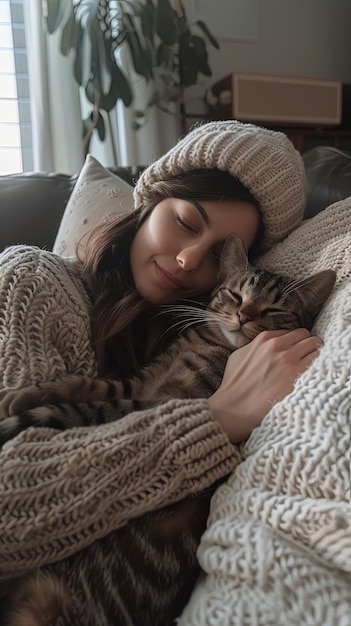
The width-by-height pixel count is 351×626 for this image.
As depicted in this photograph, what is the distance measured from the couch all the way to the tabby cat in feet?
1.92

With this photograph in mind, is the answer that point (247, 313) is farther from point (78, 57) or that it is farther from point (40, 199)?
point (78, 57)

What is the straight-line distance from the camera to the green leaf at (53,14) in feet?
7.53

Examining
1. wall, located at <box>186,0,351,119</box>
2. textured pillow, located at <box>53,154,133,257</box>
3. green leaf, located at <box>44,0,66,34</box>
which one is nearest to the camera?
textured pillow, located at <box>53,154,133,257</box>

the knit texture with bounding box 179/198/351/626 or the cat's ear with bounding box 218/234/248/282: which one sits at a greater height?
the cat's ear with bounding box 218/234/248/282

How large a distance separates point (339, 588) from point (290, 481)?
12 centimetres

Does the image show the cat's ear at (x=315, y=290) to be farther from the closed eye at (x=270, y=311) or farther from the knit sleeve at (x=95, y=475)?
the knit sleeve at (x=95, y=475)

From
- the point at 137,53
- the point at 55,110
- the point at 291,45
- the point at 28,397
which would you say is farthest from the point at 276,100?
the point at 28,397

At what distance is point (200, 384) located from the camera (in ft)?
3.12

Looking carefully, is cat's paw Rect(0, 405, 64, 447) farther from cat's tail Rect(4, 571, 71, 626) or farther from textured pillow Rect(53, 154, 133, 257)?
textured pillow Rect(53, 154, 133, 257)

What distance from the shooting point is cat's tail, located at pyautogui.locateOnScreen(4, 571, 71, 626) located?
23.7 inches

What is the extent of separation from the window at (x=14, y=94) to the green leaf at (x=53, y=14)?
37 centimetres

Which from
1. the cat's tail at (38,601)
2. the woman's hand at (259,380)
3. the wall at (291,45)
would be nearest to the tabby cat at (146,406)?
the cat's tail at (38,601)

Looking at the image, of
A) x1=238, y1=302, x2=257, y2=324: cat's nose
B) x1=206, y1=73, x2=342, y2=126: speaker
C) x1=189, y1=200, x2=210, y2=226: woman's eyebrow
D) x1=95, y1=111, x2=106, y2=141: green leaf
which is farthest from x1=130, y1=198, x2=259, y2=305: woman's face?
x1=206, y1=73, x2=342, y2=126: speaker

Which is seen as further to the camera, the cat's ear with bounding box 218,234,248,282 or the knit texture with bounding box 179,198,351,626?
the cat's ear with bounding box 218,234,248,282
